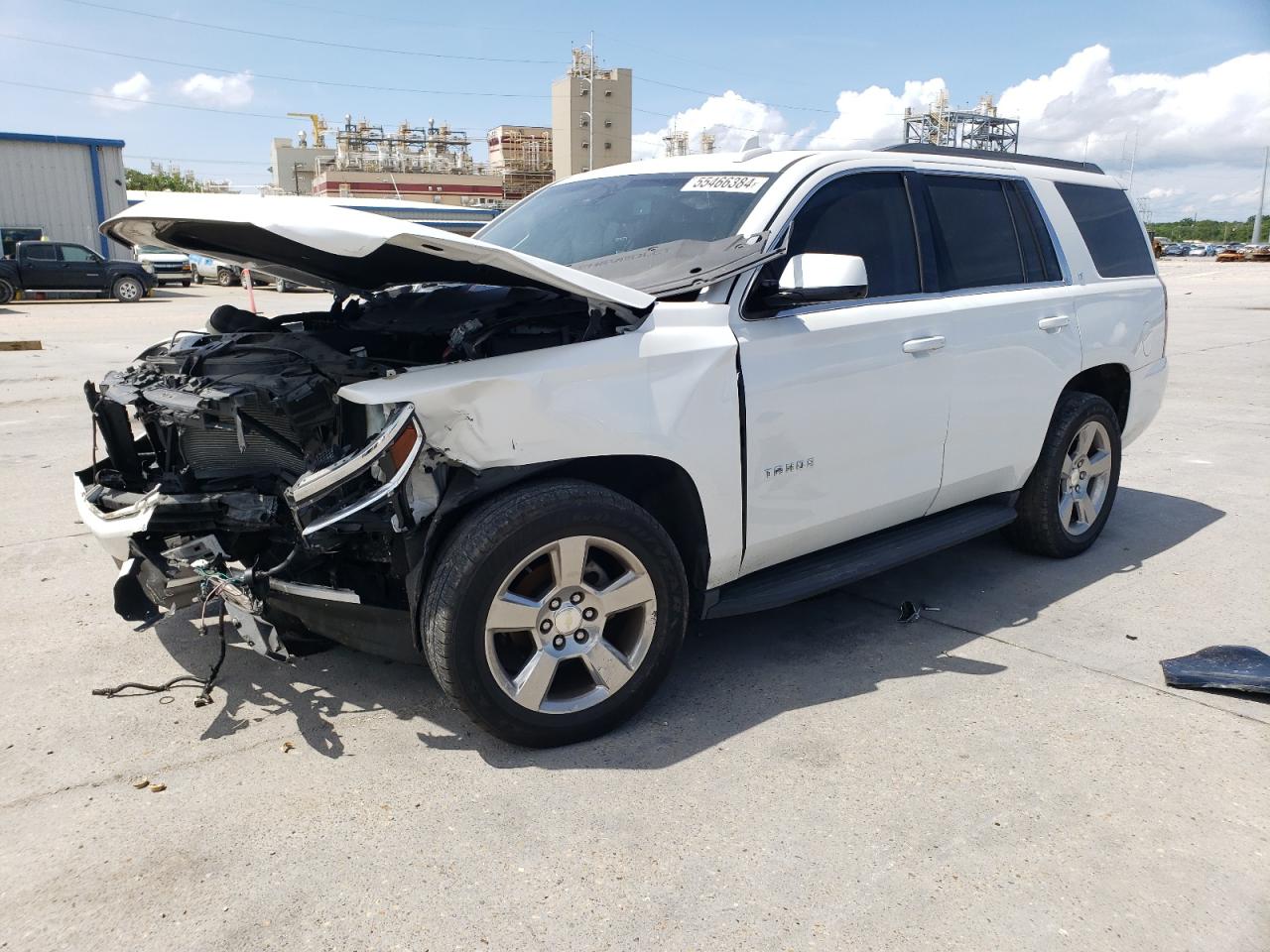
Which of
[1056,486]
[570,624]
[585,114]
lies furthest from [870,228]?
[585,114]

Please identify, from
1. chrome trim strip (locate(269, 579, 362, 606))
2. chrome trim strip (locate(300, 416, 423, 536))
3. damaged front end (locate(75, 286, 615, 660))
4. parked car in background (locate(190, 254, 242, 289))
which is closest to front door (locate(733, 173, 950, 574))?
damaged front end (locate(75, 286, 615, 660))

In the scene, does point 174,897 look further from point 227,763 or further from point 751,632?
point 751,632

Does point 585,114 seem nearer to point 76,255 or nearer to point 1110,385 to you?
point 76,255

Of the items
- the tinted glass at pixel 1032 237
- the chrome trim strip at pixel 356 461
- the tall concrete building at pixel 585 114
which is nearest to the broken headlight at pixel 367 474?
the chrome trim strip at pixel 356 461

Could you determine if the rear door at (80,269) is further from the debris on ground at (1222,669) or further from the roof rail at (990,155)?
the debris on ground at (1222,669)

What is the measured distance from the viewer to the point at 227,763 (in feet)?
10.3

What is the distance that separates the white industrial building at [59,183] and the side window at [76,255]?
373 inches

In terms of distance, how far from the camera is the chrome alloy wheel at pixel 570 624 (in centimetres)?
307

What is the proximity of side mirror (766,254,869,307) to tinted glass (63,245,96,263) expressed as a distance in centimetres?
2951

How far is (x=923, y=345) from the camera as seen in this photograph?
402 centimetres

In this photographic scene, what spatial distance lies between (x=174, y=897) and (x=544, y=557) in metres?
1.38

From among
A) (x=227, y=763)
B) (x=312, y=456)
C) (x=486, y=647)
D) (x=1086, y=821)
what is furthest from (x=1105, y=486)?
(x=227, y=763)

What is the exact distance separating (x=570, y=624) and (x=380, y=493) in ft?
2.50

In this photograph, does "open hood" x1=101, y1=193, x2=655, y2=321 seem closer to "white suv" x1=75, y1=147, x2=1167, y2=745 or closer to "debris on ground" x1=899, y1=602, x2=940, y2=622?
"white suv" x1=75, y1=147, x2=1167, y2=745
